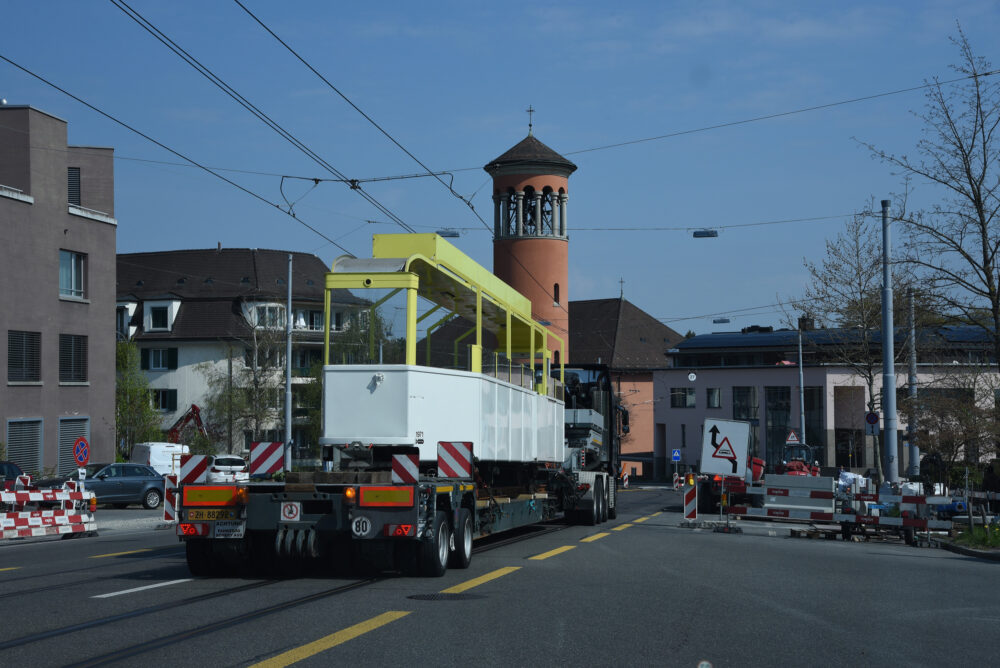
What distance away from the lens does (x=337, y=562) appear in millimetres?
15031

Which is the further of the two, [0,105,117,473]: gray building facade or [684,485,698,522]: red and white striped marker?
[0,105,117,473]: gray building facade

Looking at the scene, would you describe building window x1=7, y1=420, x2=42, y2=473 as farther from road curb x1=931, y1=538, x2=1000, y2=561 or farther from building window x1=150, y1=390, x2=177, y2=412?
building window x1=150, y1=390, x2=177, y2=412

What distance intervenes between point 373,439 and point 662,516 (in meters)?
18.6

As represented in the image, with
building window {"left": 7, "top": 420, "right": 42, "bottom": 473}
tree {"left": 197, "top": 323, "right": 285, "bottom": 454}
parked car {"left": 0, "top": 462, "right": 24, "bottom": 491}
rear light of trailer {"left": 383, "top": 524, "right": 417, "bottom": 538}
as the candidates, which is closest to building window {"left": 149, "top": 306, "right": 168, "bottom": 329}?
tree {"left": 197, "top": 323, "right": 285, "bottom": 454}

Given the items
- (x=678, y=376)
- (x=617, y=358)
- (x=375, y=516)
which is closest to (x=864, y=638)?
(x=375, y=516)

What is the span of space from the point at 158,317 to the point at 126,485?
127ft

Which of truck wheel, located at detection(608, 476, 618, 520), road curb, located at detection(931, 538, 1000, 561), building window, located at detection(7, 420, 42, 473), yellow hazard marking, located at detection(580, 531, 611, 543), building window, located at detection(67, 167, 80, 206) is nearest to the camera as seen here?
road curb, located at detection(931, 538, 1000, 561)

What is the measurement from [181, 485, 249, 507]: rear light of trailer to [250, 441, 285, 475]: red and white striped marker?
Result: 3.47ft

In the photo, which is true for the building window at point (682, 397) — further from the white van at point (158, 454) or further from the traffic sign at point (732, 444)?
the traffic sign at point (732, 444)

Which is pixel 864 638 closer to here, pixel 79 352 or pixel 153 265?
pixel 79 352

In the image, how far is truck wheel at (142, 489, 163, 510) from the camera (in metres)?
37.8

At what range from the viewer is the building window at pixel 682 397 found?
285 ft

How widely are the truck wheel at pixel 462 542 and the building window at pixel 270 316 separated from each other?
5241 centimetres

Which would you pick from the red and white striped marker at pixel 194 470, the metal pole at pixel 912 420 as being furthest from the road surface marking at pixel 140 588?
the metal pole at pixel 912 420
